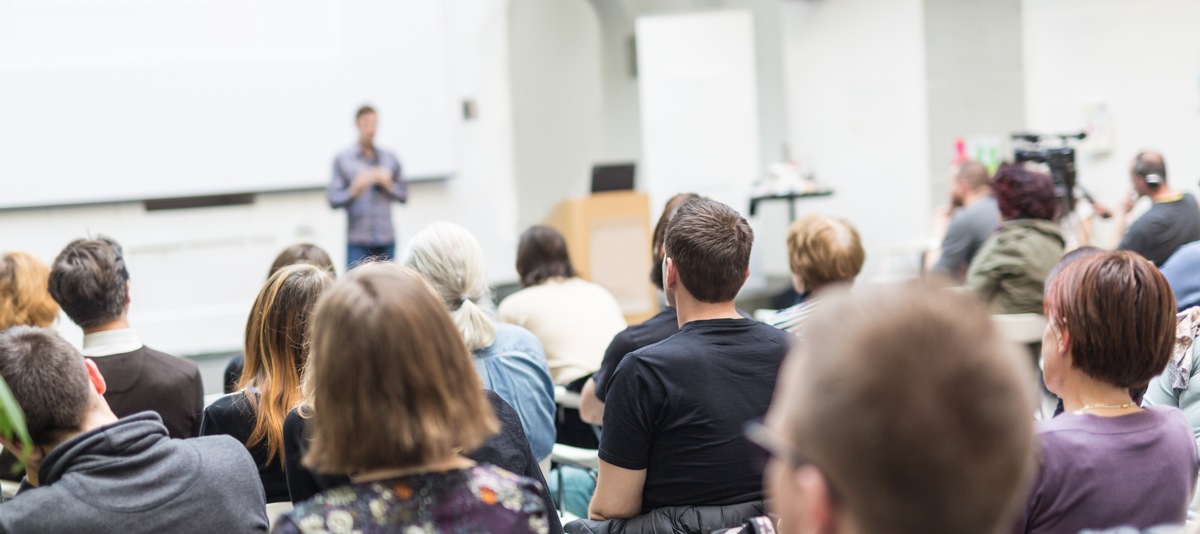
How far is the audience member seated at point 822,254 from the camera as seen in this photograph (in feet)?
11.3

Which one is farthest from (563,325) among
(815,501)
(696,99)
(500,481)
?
(696,99)

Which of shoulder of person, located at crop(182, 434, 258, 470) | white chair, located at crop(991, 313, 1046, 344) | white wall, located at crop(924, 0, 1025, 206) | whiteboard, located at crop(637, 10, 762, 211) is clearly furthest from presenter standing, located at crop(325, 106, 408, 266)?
shoulder of person, located at crop(182, 434, 258, 470)

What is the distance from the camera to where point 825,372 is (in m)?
0.81

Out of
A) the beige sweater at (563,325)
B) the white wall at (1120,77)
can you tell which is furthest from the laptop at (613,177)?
the beige sweater at (563,325)

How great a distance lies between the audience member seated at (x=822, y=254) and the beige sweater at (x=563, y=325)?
697 mm

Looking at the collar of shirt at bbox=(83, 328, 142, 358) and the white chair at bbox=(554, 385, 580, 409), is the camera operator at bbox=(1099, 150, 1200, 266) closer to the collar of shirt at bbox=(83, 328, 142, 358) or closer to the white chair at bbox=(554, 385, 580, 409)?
the white chair at bbox=(554, 385, 580, 409)

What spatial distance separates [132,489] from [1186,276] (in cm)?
281

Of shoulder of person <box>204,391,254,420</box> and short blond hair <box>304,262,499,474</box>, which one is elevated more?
short blond hair <box>304,262,499,474</box>

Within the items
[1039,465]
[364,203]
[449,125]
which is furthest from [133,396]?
[449,125]

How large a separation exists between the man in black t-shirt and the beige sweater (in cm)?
147

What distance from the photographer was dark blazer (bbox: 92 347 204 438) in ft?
9.04

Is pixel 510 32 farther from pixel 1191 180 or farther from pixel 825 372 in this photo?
pixel 825 372

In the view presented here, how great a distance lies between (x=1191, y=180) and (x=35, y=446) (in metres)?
6.33

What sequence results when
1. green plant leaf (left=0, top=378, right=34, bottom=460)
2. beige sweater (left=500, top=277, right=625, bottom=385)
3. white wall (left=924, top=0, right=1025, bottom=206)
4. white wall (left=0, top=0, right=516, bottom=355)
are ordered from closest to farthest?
1. green plant leaf (left=0, top=378, right=34, bottom=460)
2. beige sweater (left=500, top=277, right=625, bottom=385)
3. white wall (left=0, top=0, right=516, bottom=355)
4. white wall (left=924, top=0, right=1025, bottom=206)
